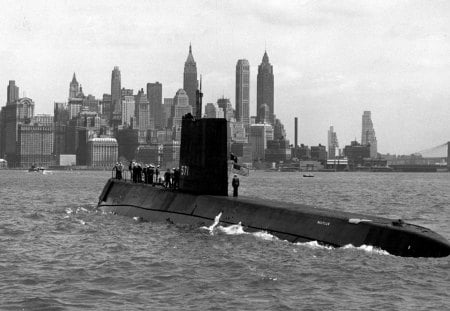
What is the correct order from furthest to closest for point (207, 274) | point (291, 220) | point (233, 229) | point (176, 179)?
point (176, 179)
point (233, 229)
point (291, 220)
point (207, 274)

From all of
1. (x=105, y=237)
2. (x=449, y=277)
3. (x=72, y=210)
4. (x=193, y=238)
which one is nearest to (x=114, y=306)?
(x=449, y=277)

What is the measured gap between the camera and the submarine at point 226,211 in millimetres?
22234

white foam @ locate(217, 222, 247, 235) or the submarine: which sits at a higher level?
the submarine

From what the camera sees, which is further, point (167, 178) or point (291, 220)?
point (167, 178)

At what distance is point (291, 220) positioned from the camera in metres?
26.1

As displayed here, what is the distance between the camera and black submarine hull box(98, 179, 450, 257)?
71.5 ft

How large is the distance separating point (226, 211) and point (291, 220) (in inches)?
161

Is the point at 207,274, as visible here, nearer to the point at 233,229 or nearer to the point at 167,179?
the point at 233,229

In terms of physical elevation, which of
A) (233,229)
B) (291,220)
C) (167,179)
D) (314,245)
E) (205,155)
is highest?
(205,155)

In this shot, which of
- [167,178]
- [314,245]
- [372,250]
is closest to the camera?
[372,250]

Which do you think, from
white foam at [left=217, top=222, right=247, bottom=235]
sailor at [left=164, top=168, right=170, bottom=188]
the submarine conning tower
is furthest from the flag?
sailor at [left=164, top=168, right=170, bottom=188]

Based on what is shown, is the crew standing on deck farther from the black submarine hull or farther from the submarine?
the black submarine hull

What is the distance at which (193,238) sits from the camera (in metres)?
26.7

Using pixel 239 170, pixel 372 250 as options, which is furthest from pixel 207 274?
pixel 239 170
